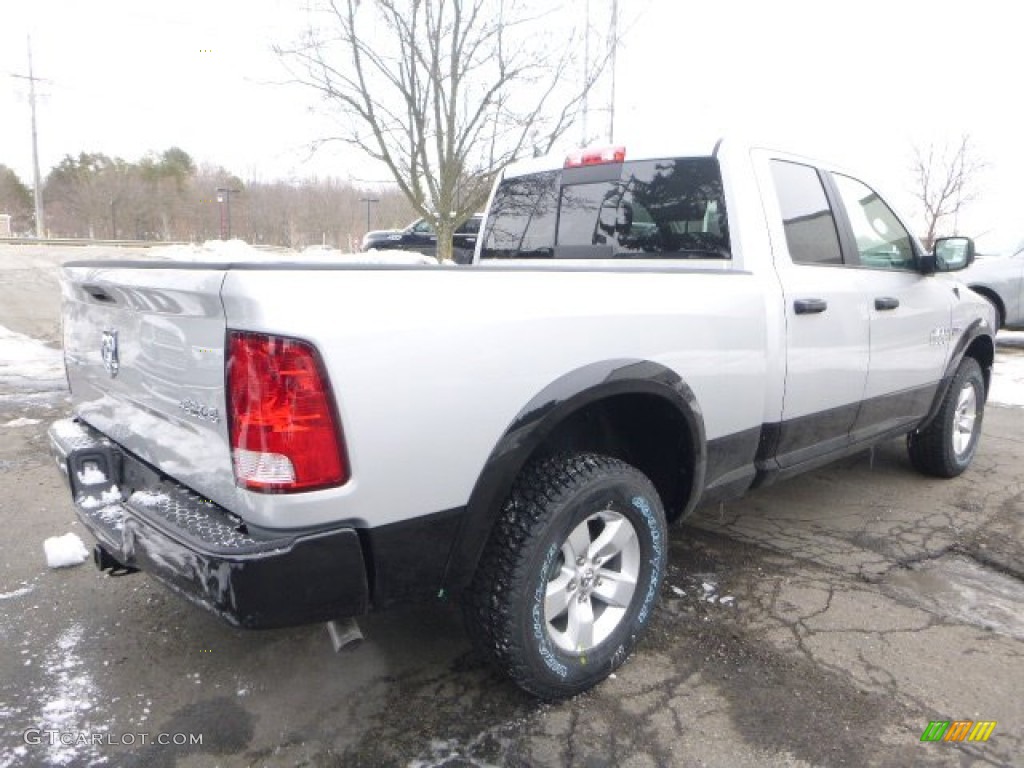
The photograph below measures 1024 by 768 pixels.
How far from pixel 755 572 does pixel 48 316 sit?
11989 millimetres

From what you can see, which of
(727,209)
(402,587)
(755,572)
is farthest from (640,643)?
(727,209)

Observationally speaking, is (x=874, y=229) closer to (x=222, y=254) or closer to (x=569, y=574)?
(x=569, y=574)

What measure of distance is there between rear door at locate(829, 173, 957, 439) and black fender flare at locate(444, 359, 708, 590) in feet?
5.82

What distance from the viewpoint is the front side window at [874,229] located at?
358 centimetres

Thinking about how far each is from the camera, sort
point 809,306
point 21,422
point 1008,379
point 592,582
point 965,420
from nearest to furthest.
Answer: point 592,582, point 809,306, point 965,420, point 21,422, point 1008,379

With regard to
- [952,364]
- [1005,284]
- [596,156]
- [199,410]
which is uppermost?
[596,156]

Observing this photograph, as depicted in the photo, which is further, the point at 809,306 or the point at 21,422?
the point at 21,422

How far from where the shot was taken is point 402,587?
193 cm

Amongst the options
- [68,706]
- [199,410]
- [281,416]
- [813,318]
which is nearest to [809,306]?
[813,318]

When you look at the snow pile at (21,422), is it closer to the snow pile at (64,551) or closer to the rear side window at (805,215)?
the snow pile at (64,551)

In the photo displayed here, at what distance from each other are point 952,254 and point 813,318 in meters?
1.46

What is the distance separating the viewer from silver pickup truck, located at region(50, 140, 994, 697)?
1.71 meters

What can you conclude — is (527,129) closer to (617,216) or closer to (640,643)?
(617,216)

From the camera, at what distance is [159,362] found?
6.61 ft
